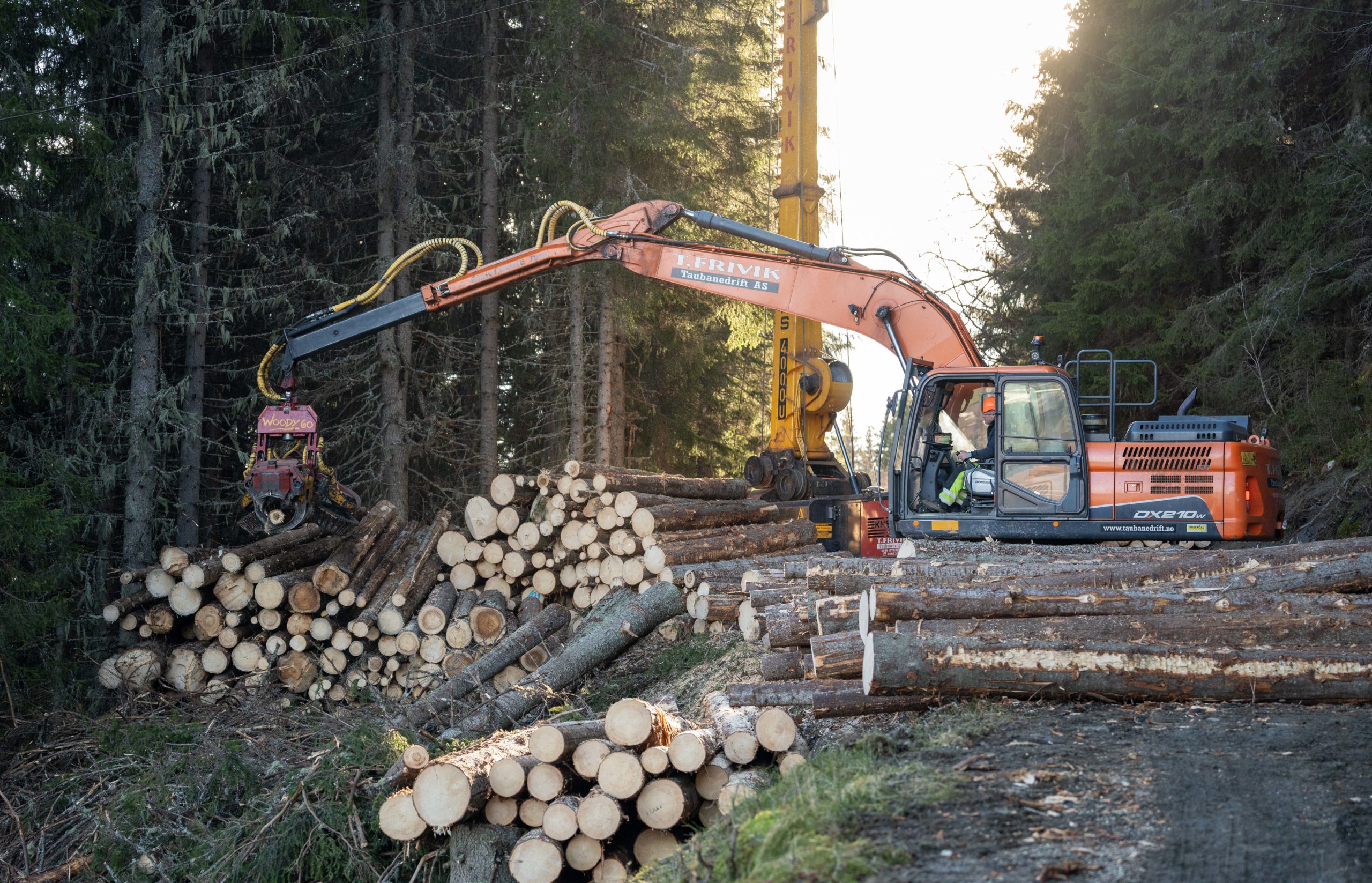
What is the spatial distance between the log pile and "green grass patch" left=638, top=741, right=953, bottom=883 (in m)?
5.22

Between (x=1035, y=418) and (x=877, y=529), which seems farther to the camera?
(x=877, y=529)

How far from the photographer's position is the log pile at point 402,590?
1020cm

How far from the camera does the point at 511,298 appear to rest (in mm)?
19000

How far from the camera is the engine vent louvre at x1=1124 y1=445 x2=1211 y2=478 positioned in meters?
8.59

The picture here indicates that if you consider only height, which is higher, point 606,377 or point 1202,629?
point 606,377

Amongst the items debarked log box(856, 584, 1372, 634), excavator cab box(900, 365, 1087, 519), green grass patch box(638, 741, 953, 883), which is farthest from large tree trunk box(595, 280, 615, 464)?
green grass patch box(638, 741, 953, 883)

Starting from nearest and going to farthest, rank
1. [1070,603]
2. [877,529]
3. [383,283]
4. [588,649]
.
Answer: [1070,603], [588,649], [877,529], [383,283]

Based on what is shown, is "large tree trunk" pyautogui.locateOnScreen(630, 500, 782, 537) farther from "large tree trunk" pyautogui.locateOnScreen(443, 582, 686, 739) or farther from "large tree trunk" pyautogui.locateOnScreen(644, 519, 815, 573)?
"large tree trunk" pyautogui.locateOnScreen(443, 582, 686, 739)

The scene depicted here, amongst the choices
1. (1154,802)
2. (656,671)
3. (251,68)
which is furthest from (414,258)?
(1154,802)

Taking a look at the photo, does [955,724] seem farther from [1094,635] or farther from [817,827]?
[817,827]

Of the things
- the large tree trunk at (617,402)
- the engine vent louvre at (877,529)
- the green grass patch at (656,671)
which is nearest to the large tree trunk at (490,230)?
the large tree trunk at (617,402)

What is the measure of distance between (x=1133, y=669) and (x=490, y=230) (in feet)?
43.9

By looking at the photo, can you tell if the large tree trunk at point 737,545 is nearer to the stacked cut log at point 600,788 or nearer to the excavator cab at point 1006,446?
the excavator cab at point 1006,446

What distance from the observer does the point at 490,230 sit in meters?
16.9
